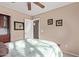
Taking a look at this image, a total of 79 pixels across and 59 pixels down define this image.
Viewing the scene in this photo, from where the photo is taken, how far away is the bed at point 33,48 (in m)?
1.46

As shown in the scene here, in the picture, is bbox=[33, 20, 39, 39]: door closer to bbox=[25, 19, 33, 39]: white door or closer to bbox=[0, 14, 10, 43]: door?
bbox=[25, 19, 33, 39]: white door

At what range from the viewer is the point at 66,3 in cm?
147

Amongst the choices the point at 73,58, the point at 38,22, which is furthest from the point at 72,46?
the point at 38,22

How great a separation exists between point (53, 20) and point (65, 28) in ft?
0.60

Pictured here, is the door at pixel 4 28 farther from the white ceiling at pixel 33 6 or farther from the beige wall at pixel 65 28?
the beige wall at pixel 65 28

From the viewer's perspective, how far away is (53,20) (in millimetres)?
1531

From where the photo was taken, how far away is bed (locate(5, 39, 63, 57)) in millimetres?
1455

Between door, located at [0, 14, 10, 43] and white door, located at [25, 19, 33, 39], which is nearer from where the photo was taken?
door, located at [0, 14, 10, 43]

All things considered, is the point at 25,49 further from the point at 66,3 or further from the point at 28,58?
the point at 66,3

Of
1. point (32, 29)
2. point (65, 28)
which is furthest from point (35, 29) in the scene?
point (65, 28)

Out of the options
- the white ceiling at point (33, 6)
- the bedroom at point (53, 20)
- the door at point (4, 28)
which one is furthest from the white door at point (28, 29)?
the door at point (4, 28)

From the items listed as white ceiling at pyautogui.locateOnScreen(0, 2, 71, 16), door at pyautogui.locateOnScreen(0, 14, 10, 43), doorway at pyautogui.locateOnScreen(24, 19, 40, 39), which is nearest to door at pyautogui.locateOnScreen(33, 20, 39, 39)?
doorway at pyautogui.locateOnScreen(24, 19, 40, 39)

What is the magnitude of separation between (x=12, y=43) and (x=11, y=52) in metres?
0.11

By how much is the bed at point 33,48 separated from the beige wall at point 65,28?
0.08 m
